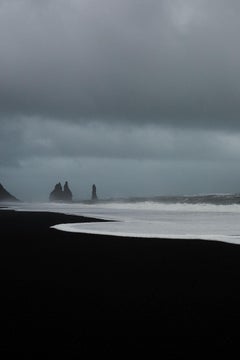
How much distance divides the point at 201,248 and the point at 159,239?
3.10 m

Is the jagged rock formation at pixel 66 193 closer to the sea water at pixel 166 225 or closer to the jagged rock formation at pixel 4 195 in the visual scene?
the jagged rock formation at pixel 4 195

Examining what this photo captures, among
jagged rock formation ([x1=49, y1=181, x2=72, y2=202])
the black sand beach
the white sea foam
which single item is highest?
jagged rock formation ([x1=49, y1=181, x2=72, y2=202])

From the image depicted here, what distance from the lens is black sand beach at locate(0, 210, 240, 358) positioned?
5.88m

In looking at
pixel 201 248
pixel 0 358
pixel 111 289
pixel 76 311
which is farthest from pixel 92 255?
pixel 0 358

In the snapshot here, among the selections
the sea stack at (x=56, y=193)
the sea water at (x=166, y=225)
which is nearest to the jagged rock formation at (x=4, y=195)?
the sea stack at (x=56, y=193)

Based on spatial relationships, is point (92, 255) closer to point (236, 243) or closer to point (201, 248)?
point (201, 248)

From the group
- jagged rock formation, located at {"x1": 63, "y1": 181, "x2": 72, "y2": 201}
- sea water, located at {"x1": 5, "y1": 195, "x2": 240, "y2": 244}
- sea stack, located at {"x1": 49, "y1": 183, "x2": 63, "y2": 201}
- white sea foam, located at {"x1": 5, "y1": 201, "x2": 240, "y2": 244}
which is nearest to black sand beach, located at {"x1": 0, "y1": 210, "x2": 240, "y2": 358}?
white sea foam, located at {"x1": 5, "y1": 201, "x2": 240, "y2": 244}

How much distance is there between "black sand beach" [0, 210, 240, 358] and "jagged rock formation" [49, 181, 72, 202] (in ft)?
539

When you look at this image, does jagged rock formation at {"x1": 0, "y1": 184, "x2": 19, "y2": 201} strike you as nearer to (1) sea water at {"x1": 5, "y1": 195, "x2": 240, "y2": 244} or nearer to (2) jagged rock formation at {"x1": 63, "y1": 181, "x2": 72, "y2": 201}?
(2) jagged rock formation at {"x1": 63, "y1": 181, "x2": 72, "y2": 201}

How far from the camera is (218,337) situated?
6.05 metres

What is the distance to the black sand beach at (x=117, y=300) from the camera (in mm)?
5883

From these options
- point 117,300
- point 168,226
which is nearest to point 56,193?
point 168,226

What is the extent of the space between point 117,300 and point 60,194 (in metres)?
174

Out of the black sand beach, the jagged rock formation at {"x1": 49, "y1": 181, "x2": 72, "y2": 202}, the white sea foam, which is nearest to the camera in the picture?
the black sand beach
